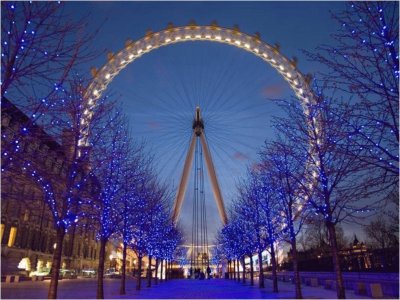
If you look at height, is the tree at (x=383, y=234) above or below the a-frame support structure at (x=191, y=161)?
below

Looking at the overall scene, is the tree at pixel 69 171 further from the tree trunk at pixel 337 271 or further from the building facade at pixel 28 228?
the tree trunk at pixel 337 271

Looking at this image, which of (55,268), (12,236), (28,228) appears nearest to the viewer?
(55,268)

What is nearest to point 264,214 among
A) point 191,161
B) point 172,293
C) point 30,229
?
point 172,293

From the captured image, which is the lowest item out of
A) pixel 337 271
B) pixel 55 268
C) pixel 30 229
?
pixel 337 271

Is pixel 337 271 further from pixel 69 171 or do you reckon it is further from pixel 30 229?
pixel 30 229

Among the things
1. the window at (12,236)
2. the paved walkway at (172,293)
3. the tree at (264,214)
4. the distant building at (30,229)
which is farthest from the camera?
the window at (12,236)

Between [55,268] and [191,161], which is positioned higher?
[191,161]

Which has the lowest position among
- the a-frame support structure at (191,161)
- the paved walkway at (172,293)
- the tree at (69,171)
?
the paved walkway at (172,293)

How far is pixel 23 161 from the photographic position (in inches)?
404

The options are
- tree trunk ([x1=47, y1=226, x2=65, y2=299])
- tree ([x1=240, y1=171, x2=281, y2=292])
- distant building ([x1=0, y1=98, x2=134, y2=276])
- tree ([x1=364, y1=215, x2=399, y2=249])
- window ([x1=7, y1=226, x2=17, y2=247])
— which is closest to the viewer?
distant building ([x1=0, y1=98, x2=134, y2=276])

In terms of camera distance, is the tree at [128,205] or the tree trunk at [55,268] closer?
the tree trunk at [55,268]

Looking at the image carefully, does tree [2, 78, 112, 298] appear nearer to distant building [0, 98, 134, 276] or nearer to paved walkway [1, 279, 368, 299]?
distant building [0, 98, 134, 276]

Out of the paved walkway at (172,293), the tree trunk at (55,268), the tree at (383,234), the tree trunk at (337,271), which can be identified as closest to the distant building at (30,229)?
the tree trunk at (55,268)

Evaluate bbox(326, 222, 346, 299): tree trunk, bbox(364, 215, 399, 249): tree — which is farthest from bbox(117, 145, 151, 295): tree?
bbox(364, 215, 399, 249): tree
